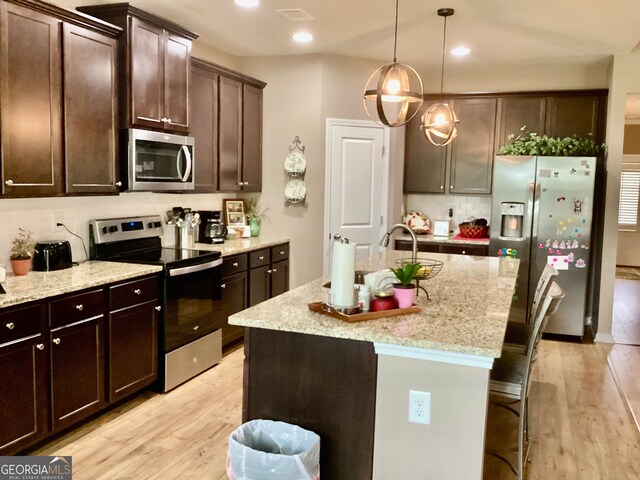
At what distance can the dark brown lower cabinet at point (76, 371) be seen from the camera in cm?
294

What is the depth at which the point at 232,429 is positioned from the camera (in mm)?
3301

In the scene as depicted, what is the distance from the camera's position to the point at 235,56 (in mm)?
5656

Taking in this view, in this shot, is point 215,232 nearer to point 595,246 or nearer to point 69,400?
point 69,400

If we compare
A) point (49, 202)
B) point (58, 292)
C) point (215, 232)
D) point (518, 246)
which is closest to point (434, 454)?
point (58, 292)

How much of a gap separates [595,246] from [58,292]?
15.8ft

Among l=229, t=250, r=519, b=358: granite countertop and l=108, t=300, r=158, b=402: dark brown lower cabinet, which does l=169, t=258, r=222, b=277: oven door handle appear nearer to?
l=108, t=300, r=158, b=402: dark brown lower cabinet

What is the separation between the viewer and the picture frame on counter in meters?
5.41

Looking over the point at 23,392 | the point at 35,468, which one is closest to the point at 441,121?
the point at 23,392

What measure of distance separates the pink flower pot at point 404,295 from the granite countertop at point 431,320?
0.07 m

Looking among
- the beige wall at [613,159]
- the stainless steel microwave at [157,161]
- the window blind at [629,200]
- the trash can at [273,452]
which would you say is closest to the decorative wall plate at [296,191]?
the stainless steel microwave at [157,161]

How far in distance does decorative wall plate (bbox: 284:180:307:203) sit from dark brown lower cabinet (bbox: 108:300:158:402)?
2.17m

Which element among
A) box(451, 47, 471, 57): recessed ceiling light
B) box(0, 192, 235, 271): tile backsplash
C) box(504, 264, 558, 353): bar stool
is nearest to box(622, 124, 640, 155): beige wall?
box(451, 47, 471, 57): recessed ceiling light

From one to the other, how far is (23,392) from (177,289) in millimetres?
1256

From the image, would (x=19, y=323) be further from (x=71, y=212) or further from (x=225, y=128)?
(x=225, y=128)
